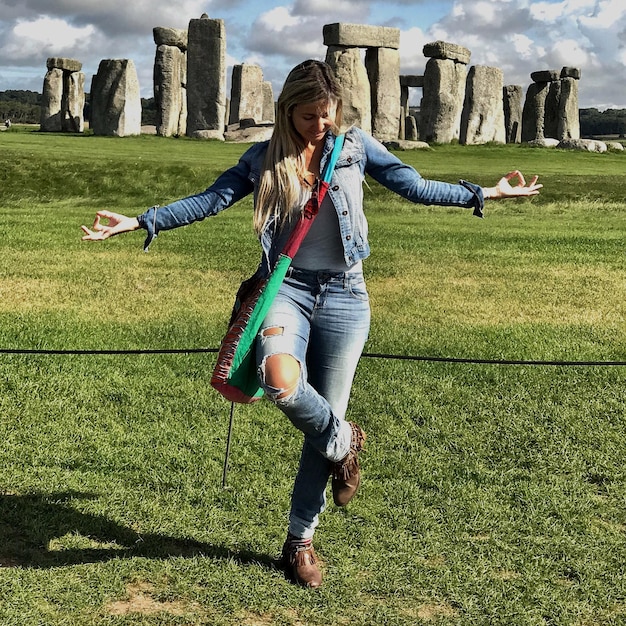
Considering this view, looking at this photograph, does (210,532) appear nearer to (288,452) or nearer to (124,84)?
(288,452)

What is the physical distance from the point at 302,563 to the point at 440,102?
2641cm

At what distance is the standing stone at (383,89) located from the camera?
26.5 m

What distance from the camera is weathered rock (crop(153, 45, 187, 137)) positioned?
101 feet

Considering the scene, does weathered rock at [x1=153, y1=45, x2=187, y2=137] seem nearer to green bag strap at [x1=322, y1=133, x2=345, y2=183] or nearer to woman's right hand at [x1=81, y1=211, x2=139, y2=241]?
woman's right hand at [x1=81, y1=211, x2=139, y2=241]

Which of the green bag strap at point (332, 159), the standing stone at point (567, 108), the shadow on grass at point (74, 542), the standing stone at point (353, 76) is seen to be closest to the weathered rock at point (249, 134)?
the standing stone at point (353, 76)

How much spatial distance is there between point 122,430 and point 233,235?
24.3ft

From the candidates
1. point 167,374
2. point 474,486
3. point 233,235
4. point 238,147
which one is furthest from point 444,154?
point 474,486

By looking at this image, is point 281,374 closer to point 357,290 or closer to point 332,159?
point 357,290

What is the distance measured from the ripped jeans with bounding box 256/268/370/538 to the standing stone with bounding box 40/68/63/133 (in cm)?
3218

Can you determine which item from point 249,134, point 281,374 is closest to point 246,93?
point 249,134

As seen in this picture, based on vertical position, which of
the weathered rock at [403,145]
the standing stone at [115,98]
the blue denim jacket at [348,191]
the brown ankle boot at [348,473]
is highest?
the standing stone at [115,98]

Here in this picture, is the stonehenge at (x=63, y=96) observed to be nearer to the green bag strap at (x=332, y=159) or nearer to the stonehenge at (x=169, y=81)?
the stonehenge at (x=169, y=81)

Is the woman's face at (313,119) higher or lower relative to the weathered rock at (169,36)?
lower

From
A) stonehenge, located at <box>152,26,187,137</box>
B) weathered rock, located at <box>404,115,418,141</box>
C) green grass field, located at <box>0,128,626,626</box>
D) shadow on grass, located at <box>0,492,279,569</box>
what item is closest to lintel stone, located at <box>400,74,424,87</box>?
weathered rock, located at <box>404,115,418,141</box>
